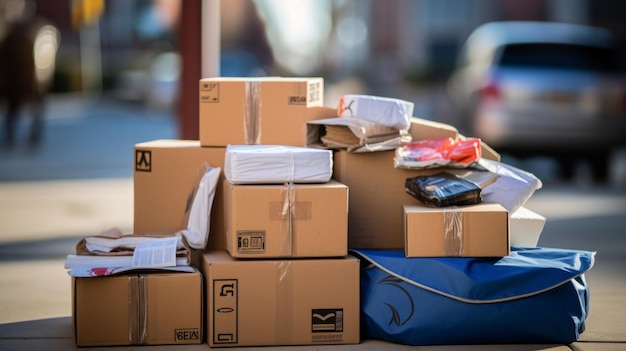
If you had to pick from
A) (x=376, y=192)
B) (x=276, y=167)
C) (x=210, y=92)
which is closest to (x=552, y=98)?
(x=376, y=192)

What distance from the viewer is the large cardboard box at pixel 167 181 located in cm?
580

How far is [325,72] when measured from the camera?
47.7m

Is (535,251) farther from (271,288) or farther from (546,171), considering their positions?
(546,171)

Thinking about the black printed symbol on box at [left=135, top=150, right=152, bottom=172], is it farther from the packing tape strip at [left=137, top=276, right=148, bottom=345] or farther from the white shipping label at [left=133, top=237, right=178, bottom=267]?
the packing tape strip at [left=137, top=276, right=148, bottom=345]

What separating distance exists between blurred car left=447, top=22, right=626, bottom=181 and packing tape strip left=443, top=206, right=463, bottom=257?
7306 millimetres

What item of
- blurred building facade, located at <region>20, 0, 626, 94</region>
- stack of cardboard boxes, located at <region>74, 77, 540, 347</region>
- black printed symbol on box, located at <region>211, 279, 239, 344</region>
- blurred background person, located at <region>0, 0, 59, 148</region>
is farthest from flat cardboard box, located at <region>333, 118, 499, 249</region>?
blurred building facade, located at <region>20, 0, 626, 94</region>

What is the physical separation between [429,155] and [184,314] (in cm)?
151

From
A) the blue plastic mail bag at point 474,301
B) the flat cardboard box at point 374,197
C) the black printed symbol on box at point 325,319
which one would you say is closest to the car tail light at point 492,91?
the flat cardboard box at point 374,197

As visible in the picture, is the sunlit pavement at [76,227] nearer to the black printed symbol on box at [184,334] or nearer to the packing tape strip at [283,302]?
the black printed symbol on box at [184,334]

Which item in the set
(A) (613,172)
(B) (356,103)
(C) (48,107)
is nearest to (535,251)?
(B) (356,103)

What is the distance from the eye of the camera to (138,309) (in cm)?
505

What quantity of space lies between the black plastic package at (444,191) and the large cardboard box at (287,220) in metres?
0.47

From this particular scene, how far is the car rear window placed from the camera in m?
12.4

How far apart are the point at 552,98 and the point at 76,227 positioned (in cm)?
599
